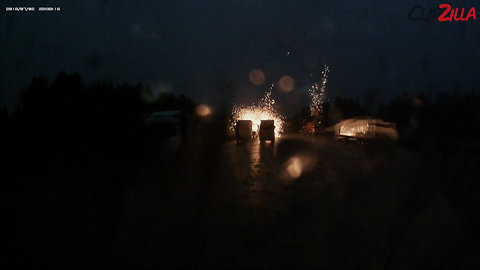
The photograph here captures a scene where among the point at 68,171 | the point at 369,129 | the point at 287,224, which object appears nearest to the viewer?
the point at 287,224

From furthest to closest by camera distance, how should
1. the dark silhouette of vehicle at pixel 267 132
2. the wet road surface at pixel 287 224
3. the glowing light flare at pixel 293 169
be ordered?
the dark silhouette of vehicle at pixel 267 132 → the glowing light flare at pixel 293 169 → the wet road surface at pixel 287 224

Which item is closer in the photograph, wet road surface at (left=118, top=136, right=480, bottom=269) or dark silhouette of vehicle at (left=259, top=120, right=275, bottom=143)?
wet road surface at (left=118, top=136, right=480, bottom=269)

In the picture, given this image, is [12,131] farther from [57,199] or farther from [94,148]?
[57,199]

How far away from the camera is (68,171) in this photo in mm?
19016

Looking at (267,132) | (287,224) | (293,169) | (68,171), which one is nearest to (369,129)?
(267,132)

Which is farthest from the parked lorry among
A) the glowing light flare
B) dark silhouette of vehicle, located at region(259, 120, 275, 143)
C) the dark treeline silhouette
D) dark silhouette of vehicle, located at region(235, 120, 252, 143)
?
the dark treeline silhouette

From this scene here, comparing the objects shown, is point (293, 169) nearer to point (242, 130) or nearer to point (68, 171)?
point (68, 171)

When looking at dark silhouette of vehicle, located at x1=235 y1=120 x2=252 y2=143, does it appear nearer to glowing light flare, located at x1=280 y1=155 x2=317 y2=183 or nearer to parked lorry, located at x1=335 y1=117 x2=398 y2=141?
parked lorry, located at x1=335 y1=117 x2=398 y2=141

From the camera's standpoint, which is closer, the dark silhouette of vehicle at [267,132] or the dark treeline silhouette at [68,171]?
the dark treeline silhouette at [68,171]

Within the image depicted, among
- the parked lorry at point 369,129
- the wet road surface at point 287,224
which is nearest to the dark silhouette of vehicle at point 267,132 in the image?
the parked lorry at point 369,129

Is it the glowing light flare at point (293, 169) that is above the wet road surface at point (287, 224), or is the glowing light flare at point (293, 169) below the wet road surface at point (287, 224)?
below

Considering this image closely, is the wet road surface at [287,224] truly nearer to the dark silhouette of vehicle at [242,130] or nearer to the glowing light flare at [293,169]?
the glowing light flare at [293,169]

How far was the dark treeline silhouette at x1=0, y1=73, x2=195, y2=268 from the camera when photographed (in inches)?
292

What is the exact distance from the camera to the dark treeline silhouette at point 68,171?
24.3ft
